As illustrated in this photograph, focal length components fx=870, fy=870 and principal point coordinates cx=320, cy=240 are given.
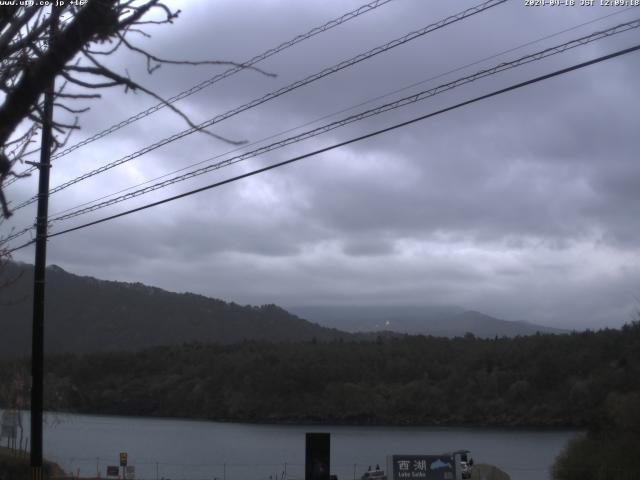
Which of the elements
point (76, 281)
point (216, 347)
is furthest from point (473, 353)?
point (76, 281)

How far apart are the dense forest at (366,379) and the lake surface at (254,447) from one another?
298cm

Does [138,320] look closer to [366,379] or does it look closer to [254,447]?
[366,379]

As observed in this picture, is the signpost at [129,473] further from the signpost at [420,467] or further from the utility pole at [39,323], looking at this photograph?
the utility pole at [39,323]

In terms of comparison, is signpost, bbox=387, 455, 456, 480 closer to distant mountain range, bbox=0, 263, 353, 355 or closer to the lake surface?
the lake surface

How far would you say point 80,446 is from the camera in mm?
55656

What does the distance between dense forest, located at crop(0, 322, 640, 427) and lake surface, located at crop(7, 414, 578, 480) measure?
2.98 meters

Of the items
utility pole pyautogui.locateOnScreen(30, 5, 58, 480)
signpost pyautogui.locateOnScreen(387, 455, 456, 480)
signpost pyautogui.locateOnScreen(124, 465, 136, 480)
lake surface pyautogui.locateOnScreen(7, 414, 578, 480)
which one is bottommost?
lake surface pyautogui.locateOnScreen(7, 414, 578, 480)

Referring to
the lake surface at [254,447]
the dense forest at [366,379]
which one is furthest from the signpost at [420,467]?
the dense forest at [366,379]

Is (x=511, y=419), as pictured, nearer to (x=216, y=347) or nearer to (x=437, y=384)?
(x=437, y=384)

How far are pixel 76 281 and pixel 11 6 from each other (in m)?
109

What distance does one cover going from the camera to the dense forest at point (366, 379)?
198 ft

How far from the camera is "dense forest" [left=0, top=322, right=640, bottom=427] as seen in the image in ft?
198

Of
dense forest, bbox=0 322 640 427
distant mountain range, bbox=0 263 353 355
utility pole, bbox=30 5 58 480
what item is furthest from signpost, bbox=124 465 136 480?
distant mountain range, bbox=0 263 353 355

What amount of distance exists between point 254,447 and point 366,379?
21.6m
